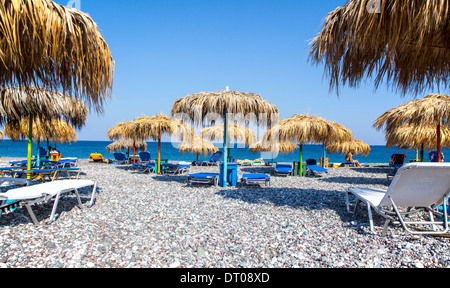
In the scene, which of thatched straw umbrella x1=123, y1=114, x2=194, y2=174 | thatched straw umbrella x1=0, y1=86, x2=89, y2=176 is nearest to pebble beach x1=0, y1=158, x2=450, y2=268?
thatched straw umbrella x1=0, y1=86, x2=89, y2=176

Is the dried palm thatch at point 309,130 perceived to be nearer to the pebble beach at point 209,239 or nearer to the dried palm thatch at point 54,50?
the pebble beach at point 209,239

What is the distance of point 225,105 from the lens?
6.28 m

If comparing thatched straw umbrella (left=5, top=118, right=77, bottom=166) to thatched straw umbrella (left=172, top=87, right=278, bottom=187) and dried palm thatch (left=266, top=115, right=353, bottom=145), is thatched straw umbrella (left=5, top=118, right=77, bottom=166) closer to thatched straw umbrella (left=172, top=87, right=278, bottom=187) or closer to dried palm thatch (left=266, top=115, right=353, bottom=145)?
thatched straw umbrella (left=172, top=87, right=278, bottom=187)

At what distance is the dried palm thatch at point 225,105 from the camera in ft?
20.4

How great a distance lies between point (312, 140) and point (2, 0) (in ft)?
31.3

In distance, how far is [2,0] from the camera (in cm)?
212

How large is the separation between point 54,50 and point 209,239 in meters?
2.57

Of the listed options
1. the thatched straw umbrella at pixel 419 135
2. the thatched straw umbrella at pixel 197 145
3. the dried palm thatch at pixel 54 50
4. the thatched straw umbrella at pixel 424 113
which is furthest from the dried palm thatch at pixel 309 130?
the thatched straw umbrella at pixel 197 145

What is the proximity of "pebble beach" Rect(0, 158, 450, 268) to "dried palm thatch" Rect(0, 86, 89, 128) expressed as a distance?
329cm

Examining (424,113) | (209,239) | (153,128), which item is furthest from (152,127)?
(424,113)

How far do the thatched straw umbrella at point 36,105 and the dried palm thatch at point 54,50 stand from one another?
8.36ft

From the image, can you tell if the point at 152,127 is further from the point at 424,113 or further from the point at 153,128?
the point at 424,113
